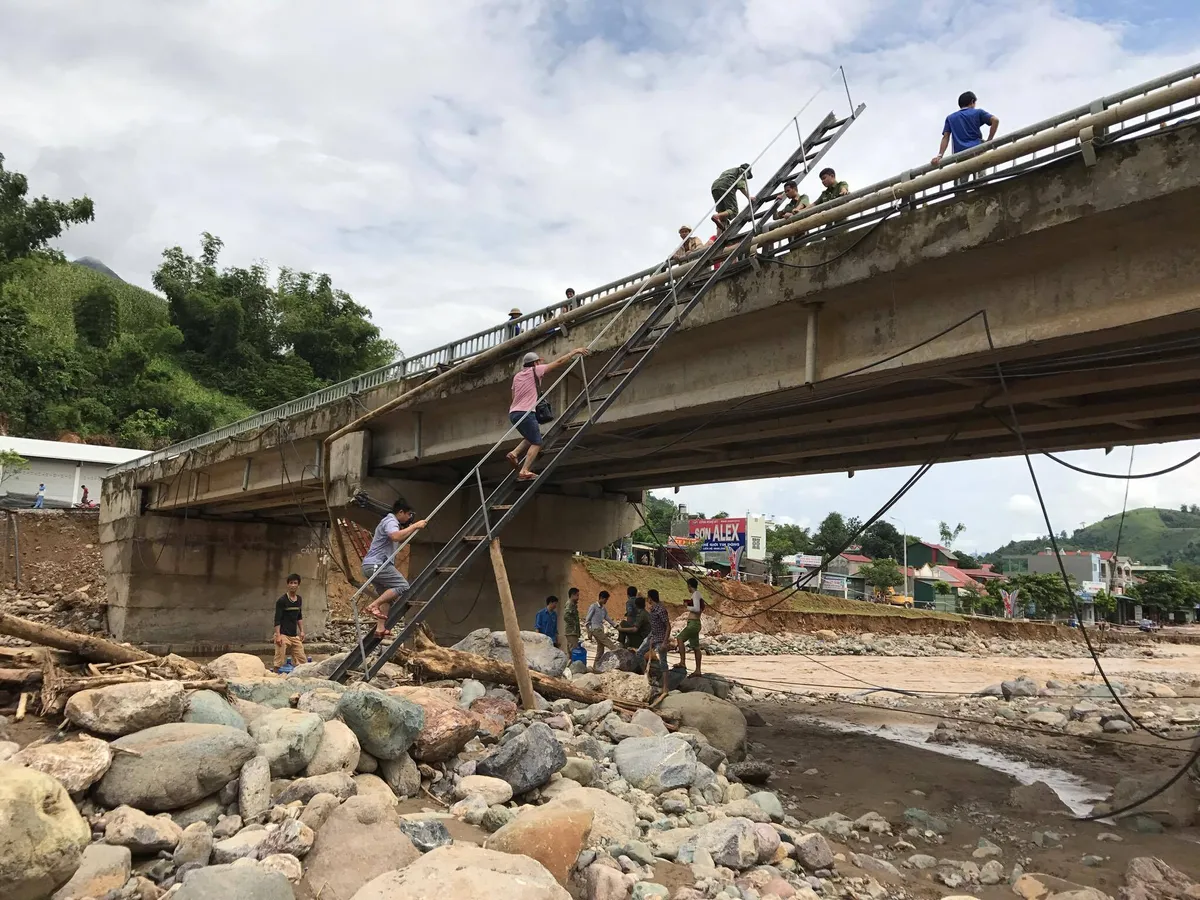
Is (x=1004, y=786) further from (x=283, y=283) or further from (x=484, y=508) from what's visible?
(x=283, y=283)

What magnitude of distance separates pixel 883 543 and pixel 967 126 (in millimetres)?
81670

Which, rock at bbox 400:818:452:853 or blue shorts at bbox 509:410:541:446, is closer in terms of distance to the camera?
rock at bbox 400:818:452:853

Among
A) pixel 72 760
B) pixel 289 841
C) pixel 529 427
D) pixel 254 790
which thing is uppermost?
pixel 529 427

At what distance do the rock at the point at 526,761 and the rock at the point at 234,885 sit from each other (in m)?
2.26

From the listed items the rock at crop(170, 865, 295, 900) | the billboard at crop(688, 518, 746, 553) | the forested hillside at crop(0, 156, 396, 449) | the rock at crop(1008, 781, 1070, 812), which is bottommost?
the rock at crop(1008, 781, 1070, 812)

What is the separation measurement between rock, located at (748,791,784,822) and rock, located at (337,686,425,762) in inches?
126

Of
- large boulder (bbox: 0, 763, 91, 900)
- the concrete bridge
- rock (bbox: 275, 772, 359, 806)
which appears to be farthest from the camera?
the concrete bridge

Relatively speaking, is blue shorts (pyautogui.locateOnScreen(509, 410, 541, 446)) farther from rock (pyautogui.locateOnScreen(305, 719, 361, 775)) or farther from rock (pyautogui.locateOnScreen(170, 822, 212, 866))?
rock (pyautogui.locateOnScreen(170, 822, 212, 866))

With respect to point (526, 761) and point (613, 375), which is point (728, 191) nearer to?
point (613, 375)

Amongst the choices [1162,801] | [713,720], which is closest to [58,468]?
[713,720]

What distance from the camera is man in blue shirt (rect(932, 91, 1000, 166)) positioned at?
26.9ft

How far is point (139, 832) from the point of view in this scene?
4.20 meters

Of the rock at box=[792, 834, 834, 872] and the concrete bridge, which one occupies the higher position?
the concrete bridge

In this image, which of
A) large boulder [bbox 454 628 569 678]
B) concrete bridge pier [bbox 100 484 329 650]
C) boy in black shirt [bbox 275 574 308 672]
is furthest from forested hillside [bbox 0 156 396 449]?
large boulder [bbox 454 628 569 678]
